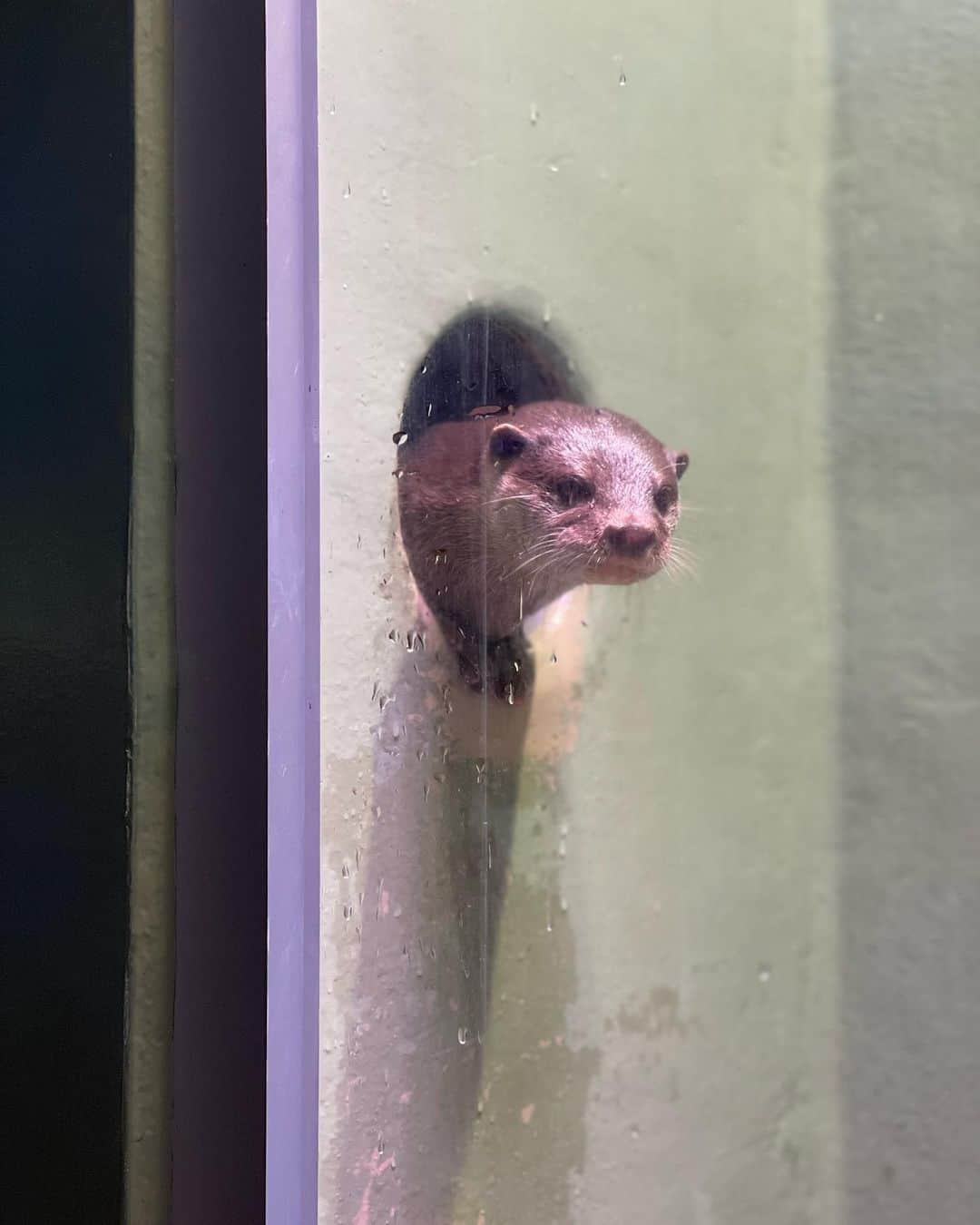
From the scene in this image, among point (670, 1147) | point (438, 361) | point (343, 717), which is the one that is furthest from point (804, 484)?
point (670, 1147)

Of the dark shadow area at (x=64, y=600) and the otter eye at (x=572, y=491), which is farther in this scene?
the otter eye at (x=572, y=491)

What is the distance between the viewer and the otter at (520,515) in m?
0.83

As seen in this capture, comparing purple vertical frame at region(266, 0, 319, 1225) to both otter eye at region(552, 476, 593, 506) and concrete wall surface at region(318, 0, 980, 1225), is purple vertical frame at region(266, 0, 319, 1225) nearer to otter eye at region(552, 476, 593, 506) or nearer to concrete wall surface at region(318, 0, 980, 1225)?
concrete wall surface at region(318, 0, 980, 1225)

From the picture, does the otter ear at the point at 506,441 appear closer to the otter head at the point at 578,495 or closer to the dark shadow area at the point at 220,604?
the otter head at the point at 578,495

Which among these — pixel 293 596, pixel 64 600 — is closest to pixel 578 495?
pixel 293 596

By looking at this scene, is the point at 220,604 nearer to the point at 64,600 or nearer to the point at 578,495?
the point at 64,600

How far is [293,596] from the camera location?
73cm

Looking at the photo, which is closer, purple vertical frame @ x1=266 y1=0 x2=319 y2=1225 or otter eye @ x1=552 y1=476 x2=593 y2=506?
purple vertical frame @ x1=266 y1=0 x2=319 y2=1225

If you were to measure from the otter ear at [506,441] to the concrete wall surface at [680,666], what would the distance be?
89 mm

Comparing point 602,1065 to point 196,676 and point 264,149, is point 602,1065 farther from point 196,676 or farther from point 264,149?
point 264,149

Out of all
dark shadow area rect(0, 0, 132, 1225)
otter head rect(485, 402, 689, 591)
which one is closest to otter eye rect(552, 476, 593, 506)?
otter head rect(485, 402, 689, 591)

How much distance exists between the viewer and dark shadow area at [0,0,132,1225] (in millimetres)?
733

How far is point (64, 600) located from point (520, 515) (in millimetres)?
389

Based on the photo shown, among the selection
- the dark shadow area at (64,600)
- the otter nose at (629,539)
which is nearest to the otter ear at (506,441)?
the otter nose at (629,539)
